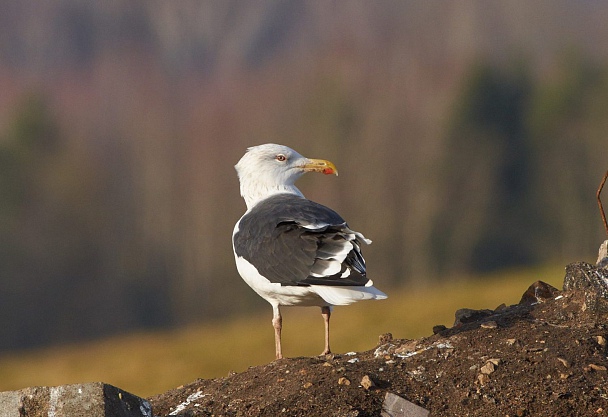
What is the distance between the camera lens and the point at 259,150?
8750mm

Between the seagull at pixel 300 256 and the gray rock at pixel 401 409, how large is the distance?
880 mm

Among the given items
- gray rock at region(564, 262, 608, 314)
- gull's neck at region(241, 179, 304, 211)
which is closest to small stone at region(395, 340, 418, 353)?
gray rock at region(564, 262, 608, 314)

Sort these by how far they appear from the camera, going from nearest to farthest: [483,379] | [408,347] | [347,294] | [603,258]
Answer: [483,379] < [347,294] < [408,347] < [603,258]

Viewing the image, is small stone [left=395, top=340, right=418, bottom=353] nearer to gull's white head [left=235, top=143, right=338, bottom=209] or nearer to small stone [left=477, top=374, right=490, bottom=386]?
small stone [left=477, top=374, right=490, bottom=386]

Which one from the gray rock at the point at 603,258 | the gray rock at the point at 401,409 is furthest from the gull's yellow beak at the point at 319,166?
the gray rock at the point at 401,409

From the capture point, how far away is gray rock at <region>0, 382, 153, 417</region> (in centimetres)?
521

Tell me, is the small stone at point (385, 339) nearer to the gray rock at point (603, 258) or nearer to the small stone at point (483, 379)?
the small stone at point (483, 379)

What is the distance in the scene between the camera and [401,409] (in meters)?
5.58

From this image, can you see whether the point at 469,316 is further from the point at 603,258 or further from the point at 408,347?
the point at 603,258

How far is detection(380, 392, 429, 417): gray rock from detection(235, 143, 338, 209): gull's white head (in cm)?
329

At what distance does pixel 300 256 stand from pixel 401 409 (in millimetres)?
1620

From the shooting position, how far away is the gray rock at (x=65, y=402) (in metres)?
5.21

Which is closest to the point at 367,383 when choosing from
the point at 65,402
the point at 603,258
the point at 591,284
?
the point at 65,402

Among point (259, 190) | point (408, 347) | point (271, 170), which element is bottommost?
point (408, 347)
